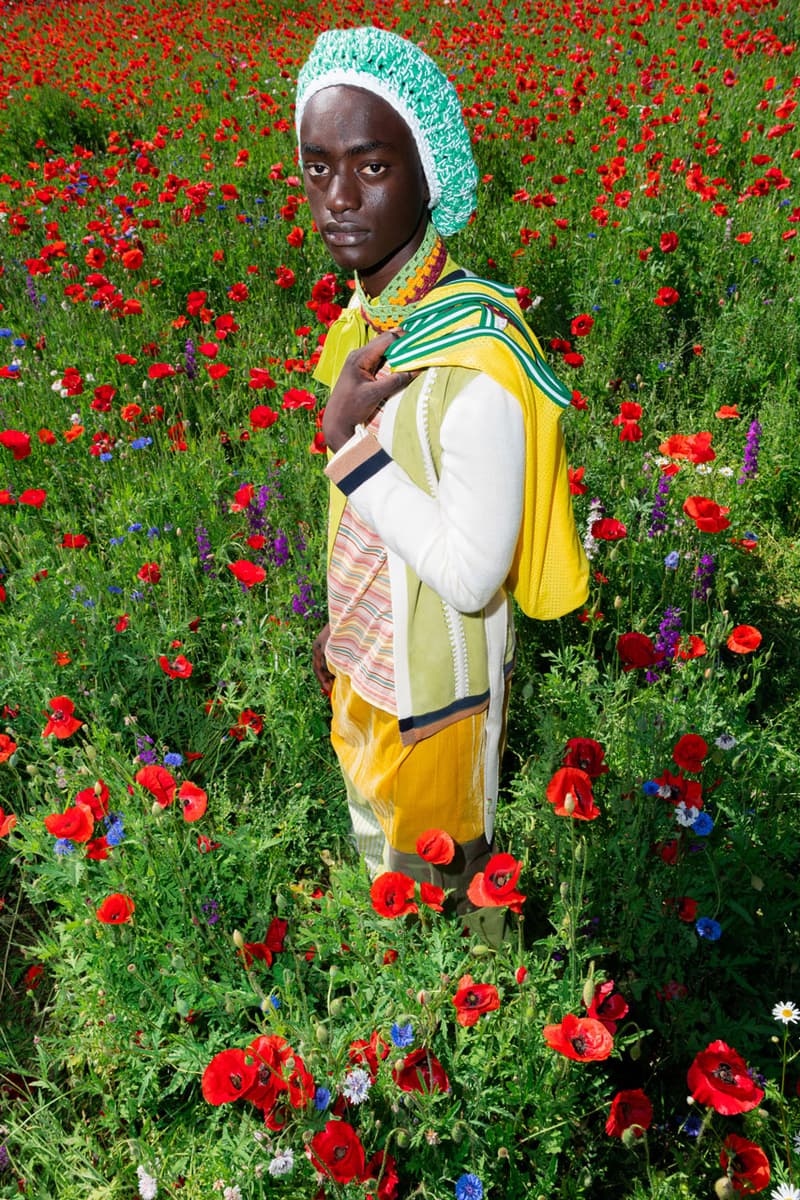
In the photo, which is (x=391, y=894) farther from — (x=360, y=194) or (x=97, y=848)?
(x=360, y=194)

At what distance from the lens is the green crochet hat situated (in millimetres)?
1320

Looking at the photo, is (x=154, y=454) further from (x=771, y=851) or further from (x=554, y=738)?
(x=771, y=851)

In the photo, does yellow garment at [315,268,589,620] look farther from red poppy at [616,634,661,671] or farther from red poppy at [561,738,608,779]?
red poppy at [616,634,661,671]

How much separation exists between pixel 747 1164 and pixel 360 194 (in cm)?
175

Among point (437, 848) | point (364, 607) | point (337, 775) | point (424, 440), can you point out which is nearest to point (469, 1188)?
point (437, 848)

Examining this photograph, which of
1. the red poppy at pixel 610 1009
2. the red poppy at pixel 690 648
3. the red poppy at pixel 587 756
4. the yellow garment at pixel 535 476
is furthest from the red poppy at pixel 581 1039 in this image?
the red poppy at pixel 690 648

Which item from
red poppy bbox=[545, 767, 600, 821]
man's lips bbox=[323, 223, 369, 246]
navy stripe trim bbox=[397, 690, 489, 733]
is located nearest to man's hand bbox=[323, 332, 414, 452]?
man's lips bbox=[323, 223, 369, 246]

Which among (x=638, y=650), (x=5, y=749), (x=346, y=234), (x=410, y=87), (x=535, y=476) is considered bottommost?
(x=5, y=749)

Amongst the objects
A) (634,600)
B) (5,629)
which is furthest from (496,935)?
(5,629)

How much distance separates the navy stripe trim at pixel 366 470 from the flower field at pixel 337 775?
0.62 m

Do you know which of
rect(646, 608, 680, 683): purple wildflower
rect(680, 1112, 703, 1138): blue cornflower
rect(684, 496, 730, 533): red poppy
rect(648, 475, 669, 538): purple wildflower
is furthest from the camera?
rect(648, 475, 669, 538): purple wildflower

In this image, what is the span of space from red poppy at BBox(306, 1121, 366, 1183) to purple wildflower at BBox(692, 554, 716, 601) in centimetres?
188

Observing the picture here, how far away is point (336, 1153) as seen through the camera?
4.23ft

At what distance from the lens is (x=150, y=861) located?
195 centimetres
